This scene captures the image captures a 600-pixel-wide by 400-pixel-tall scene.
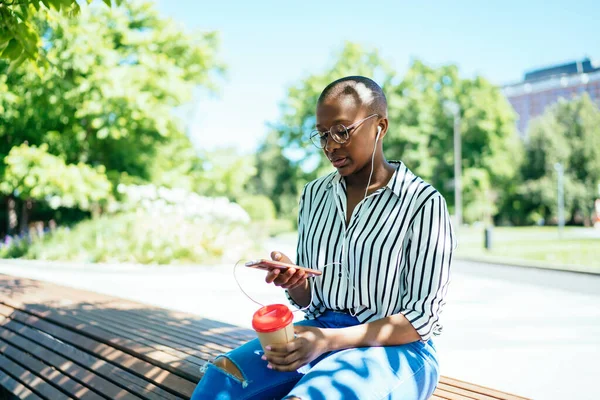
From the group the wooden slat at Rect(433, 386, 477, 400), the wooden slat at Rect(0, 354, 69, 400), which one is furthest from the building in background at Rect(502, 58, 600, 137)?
the wooden slat at Rect(433, 386, 477, 400)

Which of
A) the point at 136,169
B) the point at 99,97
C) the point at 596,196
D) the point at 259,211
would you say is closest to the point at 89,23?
the point at 99,97

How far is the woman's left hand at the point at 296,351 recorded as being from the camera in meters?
1.90

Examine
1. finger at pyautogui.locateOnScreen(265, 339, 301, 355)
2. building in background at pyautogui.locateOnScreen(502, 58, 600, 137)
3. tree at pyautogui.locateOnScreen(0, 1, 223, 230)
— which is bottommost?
finger at pyautogui.locateOnScreen(265, 339, 301, 355)

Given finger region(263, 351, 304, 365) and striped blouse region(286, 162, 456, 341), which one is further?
striped blouse region(286, 162, 456, 341)

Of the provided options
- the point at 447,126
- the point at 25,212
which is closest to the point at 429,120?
the point at 447,126

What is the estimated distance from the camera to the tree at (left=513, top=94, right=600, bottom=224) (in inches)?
2056

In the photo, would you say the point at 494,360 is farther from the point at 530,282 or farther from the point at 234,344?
the point at 530,282

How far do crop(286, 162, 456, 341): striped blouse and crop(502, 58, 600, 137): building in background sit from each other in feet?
324

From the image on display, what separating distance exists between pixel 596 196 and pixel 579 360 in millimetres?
51672

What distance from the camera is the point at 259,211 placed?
46969 millimetres

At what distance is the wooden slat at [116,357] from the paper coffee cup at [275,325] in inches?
40.8

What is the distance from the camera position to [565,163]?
53.4 metres

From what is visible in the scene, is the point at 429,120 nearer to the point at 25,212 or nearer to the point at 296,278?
the point at 25,212

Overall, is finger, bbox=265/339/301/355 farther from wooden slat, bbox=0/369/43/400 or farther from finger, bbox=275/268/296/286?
wooden slat, bbox=0/369/43/400
